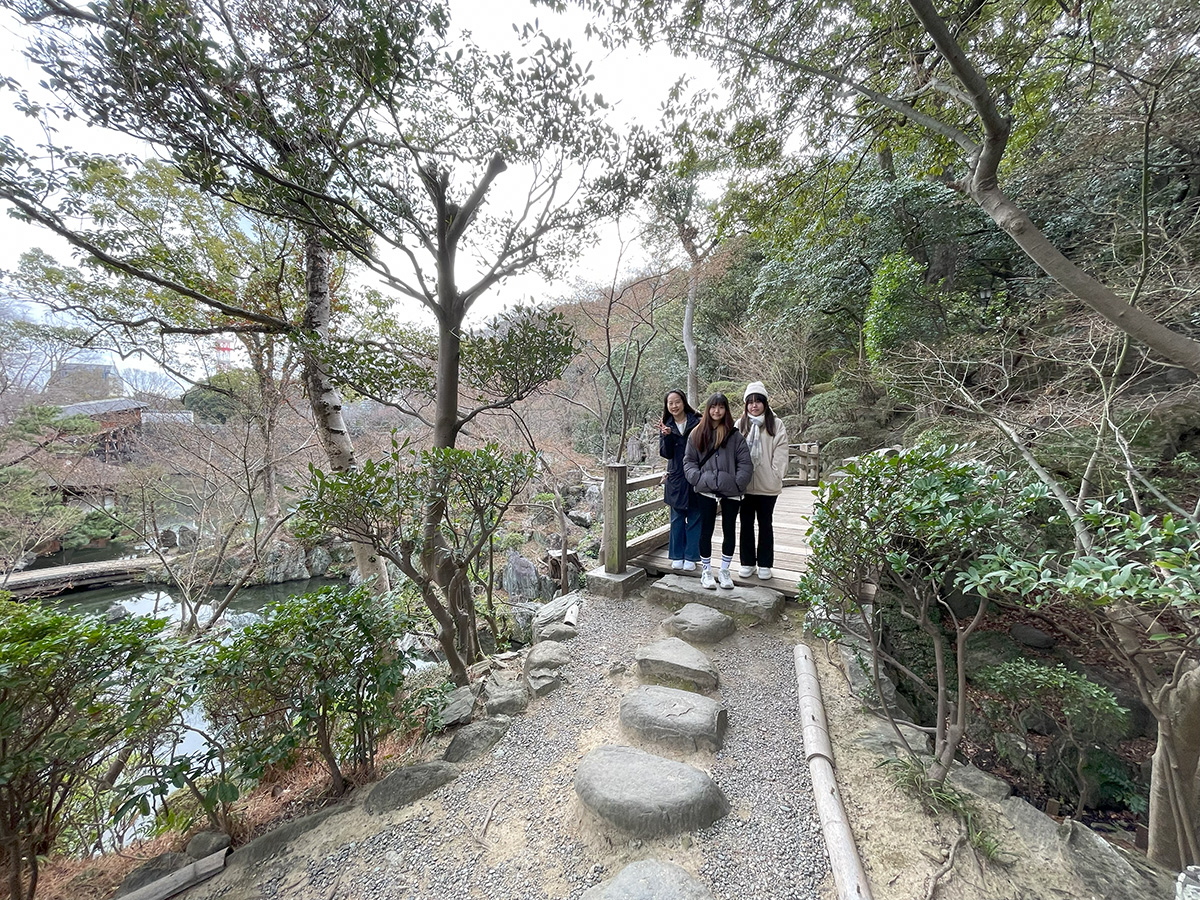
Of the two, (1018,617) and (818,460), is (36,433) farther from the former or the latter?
(1018,617)

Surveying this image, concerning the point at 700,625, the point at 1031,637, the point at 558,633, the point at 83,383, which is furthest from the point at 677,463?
the point at 83,383

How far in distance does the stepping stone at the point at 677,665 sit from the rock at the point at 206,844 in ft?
7.50

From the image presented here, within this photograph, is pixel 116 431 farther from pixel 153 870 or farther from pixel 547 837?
pixel 547 837

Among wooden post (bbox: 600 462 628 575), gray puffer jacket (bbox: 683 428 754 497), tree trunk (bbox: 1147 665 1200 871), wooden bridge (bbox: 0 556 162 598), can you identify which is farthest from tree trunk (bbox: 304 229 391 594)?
wooden bridge (bbox: 0 556 162 598)

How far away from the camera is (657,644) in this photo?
9.82 ft

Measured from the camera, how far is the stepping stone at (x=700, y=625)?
3.13 metres

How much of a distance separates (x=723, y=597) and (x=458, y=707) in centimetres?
218

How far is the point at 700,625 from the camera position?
10.3 ft

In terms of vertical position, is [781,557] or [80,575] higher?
[781,557]

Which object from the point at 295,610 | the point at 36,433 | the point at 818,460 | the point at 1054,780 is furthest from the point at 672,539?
the point at 36,433

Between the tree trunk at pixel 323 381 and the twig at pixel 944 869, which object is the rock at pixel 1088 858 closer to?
the twig at pixel 944 869

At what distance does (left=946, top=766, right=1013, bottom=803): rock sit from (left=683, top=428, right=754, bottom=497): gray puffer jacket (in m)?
1.91

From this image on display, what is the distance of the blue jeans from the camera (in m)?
3.86

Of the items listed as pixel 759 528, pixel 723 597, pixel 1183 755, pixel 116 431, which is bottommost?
pixel 1183 755
